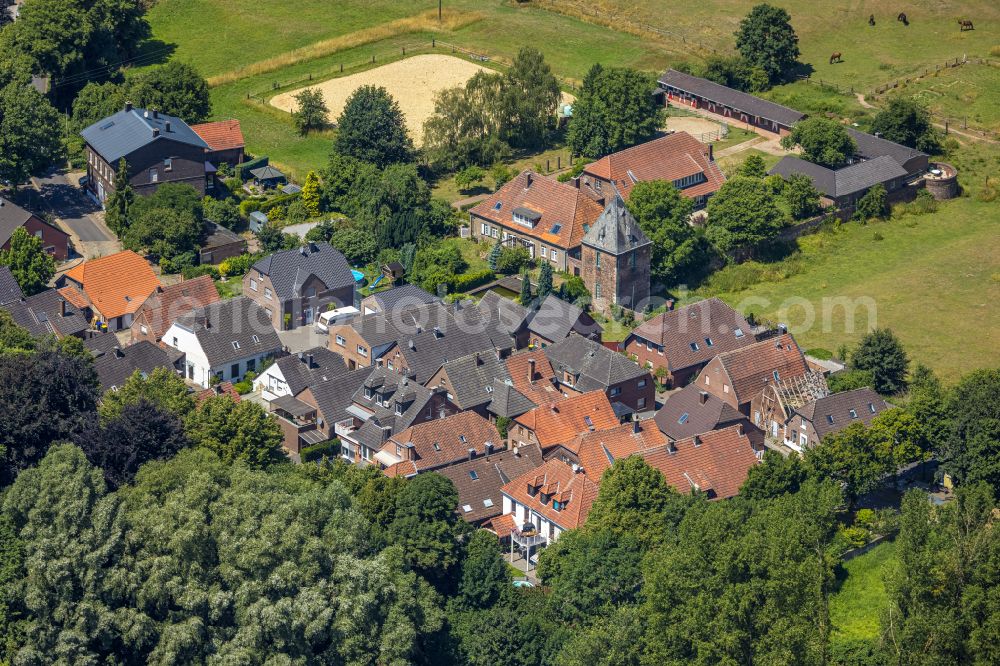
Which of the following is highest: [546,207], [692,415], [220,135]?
[220,135]

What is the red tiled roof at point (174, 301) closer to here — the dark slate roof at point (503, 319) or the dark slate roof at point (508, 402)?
the dark slate roof at point (503, 319)

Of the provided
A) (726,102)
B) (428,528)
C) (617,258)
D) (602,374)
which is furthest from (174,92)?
(428,528)

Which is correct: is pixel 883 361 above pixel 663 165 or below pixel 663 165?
below

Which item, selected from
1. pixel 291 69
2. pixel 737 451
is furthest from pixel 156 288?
pixel 291 69

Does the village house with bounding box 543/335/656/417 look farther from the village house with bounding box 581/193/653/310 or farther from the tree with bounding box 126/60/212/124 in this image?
the tree with bounding box 126/60/212/124

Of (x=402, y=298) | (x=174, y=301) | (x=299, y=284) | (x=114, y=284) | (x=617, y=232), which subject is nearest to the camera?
(x=174, y=301)

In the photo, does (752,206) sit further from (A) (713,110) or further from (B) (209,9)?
(B) (209,9)

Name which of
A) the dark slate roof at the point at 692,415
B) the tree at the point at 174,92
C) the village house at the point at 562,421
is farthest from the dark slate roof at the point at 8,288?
the dark slate roof at the point at 692,415

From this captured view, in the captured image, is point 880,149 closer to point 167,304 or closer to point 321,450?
Answer: point 321,450
